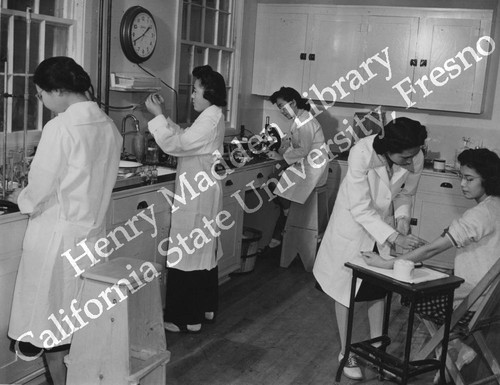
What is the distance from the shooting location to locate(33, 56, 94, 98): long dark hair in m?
3.05

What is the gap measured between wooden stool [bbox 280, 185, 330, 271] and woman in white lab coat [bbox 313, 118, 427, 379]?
1953 millimetres

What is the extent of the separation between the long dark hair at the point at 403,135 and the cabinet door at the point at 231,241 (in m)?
1.89

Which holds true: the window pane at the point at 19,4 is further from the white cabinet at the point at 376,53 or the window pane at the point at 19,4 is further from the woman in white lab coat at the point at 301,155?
the white cabinet at the point at 376,53

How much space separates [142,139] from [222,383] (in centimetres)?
193

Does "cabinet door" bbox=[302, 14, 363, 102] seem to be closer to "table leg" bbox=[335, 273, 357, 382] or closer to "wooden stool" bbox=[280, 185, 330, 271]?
"wooden stool" bbox=[280, 185, 330, 271]

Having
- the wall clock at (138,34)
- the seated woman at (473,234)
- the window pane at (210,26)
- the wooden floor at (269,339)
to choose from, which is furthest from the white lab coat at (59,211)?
the window pane at (210,26)

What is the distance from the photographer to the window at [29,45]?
399 cm

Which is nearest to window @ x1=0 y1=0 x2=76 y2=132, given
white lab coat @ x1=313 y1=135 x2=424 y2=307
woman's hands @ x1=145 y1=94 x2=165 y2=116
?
woman's hands @ x1=145 y1=94 x2=165 y2=116

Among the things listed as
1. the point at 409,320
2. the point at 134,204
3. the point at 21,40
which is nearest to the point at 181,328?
the point at 134,204

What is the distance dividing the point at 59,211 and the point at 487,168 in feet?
7.30

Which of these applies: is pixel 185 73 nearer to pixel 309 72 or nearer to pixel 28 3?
pixel 309 72

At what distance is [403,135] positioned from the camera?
3.52 metres

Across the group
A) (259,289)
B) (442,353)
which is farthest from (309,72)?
(442,353)

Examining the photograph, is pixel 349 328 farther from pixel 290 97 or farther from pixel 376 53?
pixel 376 53
